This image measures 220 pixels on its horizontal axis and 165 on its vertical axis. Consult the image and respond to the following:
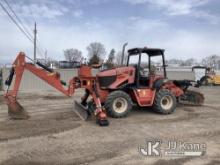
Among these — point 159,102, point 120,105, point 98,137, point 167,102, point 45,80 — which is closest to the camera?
point 98,137

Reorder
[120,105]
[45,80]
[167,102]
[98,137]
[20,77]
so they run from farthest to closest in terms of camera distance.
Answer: [167,102]
[120,105]
[45,80]
[20,77]
[98,137]

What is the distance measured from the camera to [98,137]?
24.8 ft

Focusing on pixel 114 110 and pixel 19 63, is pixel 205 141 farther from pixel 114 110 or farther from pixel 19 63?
pixel 19 63

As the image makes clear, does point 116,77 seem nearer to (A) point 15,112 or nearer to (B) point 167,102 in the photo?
(B) point 167,102

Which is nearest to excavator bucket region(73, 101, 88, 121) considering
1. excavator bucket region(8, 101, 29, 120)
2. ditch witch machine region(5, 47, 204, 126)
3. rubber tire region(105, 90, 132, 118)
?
ditch witch machine region(5, 47, 204, 126)

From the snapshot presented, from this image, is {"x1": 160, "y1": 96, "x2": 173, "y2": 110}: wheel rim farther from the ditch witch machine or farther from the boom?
the boom

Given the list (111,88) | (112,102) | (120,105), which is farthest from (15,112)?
(120,105)

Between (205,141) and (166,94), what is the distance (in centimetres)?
366

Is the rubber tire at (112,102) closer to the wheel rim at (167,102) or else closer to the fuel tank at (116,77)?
the fuel tank at (116,77)

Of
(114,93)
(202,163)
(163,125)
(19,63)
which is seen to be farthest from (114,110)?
(202,163)

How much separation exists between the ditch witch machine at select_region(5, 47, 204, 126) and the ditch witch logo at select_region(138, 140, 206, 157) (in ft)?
7.34

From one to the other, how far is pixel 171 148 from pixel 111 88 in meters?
3.96

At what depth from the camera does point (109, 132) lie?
8.08m

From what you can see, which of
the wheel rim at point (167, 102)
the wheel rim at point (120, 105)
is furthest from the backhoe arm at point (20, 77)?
the wheel rim at point (167, 102)
